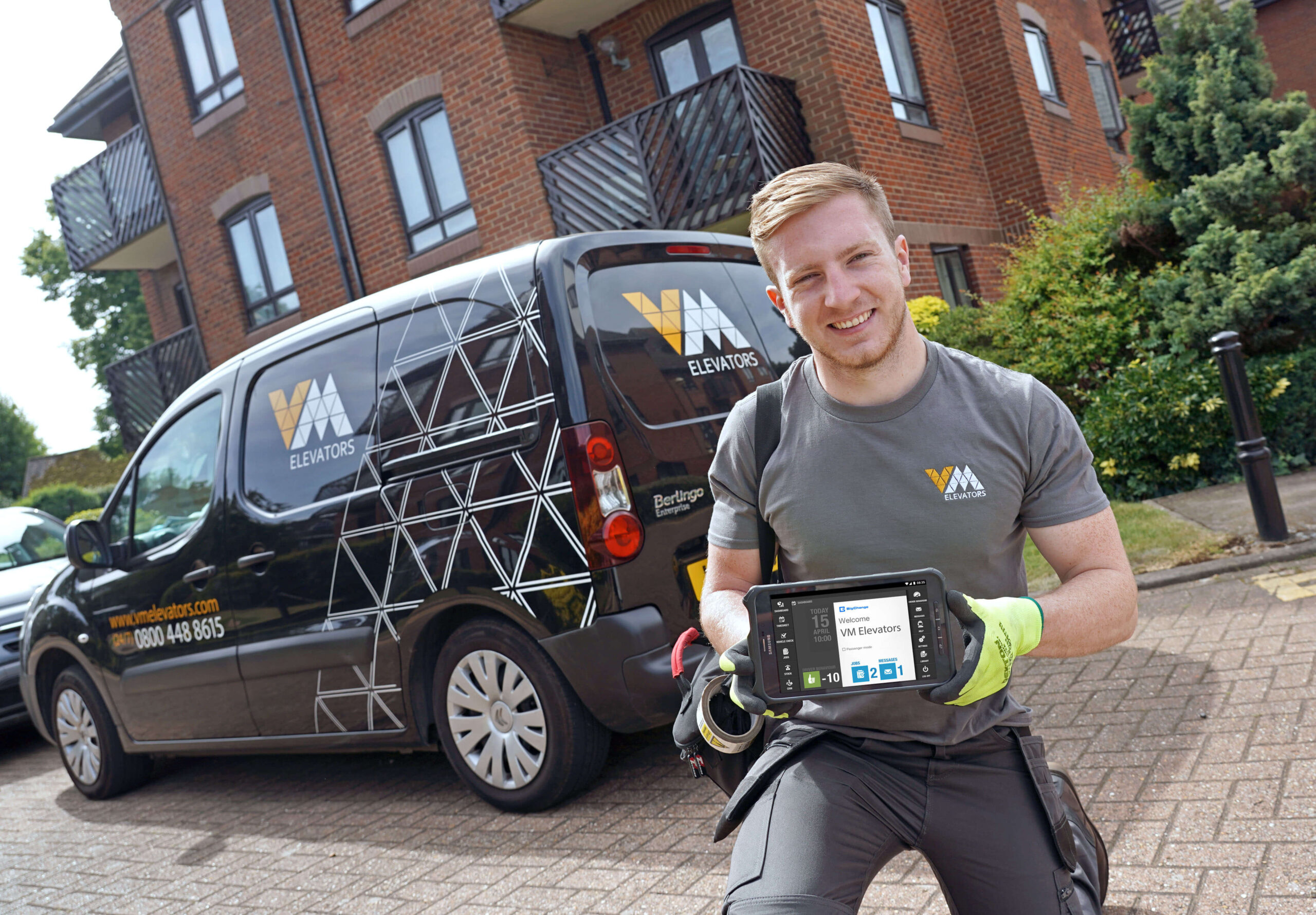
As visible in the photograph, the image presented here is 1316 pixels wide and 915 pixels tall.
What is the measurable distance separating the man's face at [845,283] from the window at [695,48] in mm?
9986

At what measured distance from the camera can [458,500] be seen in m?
4.10

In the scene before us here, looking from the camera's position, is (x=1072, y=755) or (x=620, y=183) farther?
(x=620, y=183)

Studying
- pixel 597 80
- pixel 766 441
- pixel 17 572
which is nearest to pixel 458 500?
pixel 766 441

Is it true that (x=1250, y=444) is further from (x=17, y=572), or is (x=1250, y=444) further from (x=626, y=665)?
(x=17, y=572)

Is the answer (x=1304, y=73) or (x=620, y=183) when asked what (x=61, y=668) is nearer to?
(x=620, y=183)

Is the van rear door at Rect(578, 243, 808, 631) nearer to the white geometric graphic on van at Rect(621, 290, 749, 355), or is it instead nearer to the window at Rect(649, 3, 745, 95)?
the white geometric graphic on van at Rect(621, 290, 749, 355)

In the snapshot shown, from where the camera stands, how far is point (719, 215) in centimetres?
1064

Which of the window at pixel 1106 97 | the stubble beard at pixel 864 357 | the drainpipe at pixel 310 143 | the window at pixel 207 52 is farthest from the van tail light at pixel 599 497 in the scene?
the window at pixel 1106 97

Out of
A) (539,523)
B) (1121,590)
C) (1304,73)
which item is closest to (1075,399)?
(539,523)

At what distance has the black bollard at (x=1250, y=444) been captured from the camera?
223 inches

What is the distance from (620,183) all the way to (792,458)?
953cm

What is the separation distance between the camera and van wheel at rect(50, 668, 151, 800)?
19.6 feet

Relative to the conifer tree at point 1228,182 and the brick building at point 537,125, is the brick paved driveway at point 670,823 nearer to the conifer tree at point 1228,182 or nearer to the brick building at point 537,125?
the conifer tree at point 1228,182

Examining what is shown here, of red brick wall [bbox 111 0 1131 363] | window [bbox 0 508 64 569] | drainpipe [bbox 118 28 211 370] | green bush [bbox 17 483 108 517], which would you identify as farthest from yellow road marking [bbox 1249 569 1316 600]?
green bush [bbox 17 483 108 517]
